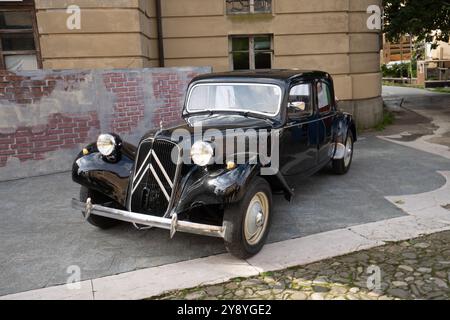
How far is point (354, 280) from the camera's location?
350cm

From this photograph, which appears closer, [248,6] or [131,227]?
[131,227]

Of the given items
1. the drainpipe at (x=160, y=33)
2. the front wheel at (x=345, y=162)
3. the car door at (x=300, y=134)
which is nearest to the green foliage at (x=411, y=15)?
the drainpipe at (x=160, y=33)

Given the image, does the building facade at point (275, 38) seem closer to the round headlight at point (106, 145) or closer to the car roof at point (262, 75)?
the car roof at point (262, 75)

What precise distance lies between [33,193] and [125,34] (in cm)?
373

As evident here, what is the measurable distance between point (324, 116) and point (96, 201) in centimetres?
317

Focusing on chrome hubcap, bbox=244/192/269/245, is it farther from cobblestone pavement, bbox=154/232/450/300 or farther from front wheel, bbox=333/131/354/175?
front wheel, bbox=333/131/354/175

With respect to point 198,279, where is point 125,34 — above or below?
above

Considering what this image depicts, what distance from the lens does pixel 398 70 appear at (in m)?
34.2

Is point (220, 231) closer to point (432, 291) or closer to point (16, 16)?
point (432, 291)

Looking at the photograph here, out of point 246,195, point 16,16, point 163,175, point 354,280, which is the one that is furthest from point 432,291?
point 16,16

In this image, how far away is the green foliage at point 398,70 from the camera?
32.8 m

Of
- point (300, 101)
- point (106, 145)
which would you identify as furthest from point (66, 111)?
point (300, 101)

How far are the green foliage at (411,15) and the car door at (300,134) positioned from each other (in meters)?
10.2

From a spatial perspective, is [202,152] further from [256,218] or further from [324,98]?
[324,98]
